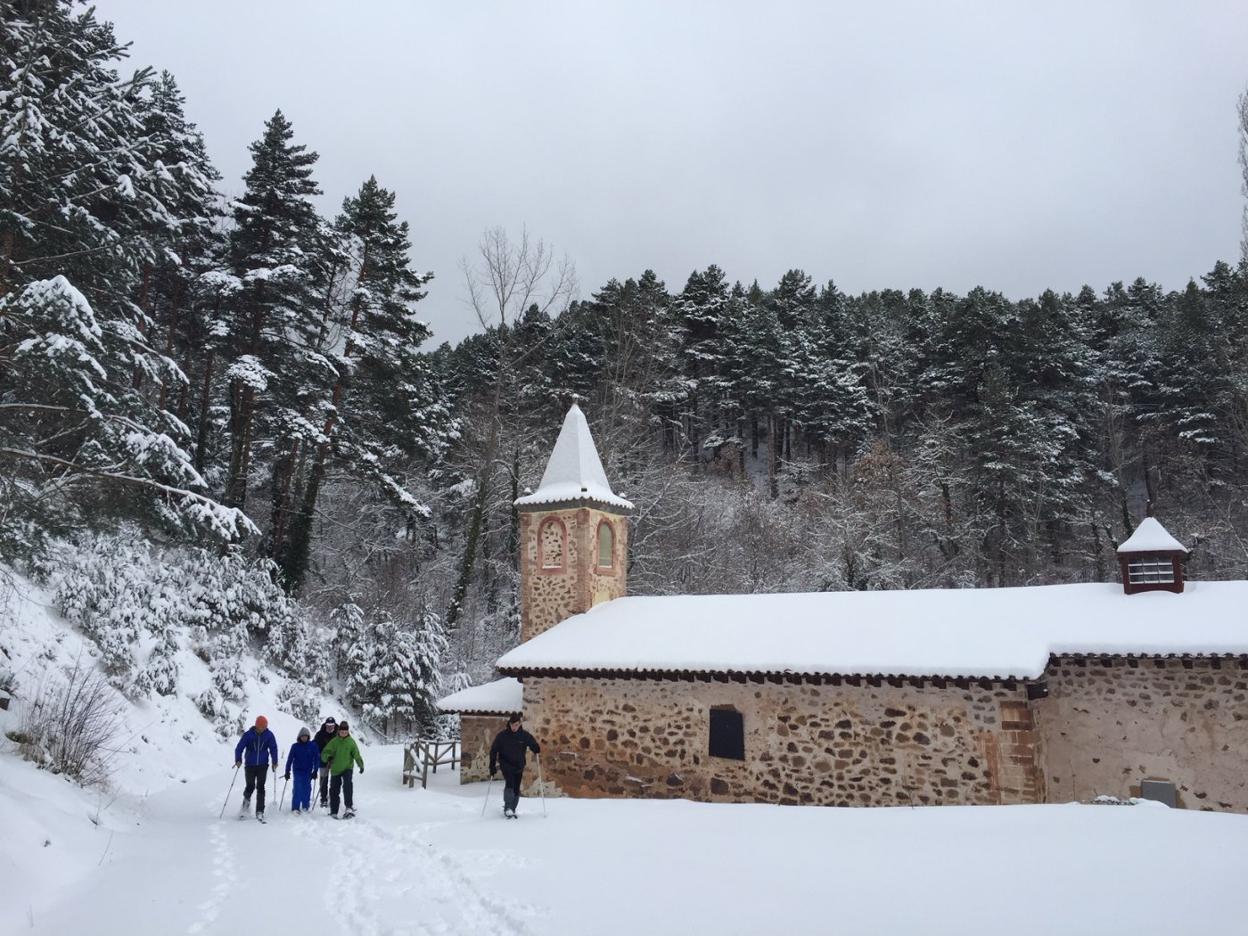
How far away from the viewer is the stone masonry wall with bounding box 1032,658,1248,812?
1041 cm

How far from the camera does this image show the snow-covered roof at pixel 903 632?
10617mm

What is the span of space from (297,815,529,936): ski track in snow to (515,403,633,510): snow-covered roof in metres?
8.47

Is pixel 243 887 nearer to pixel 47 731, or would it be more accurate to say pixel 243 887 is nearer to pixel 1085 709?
pixel 47 731

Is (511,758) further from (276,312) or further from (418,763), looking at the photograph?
(276,312)

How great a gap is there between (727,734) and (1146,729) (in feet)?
20.0

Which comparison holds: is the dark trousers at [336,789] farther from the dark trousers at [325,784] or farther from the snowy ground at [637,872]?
the snowy ground at [637,872]

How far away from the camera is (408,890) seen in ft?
20.6

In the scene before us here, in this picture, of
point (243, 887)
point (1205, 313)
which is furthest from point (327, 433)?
point (1205, 313)

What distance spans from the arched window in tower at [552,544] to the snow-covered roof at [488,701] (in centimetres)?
268

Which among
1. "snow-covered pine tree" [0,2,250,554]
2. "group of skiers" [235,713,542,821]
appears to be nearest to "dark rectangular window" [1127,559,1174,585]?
"group of skiers" [235,713,542,821]

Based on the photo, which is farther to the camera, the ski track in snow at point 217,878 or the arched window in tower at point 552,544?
the arched window in tower at point 552,544

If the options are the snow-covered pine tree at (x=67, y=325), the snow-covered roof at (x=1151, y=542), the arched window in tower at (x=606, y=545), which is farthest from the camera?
the arched window in tower at (x=606, y=545)

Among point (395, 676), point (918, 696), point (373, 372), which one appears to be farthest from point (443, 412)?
point (918, 696)

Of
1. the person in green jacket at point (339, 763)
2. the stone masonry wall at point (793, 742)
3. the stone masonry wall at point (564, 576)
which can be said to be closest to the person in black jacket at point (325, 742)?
the person in green jacket at point (339, 763)
